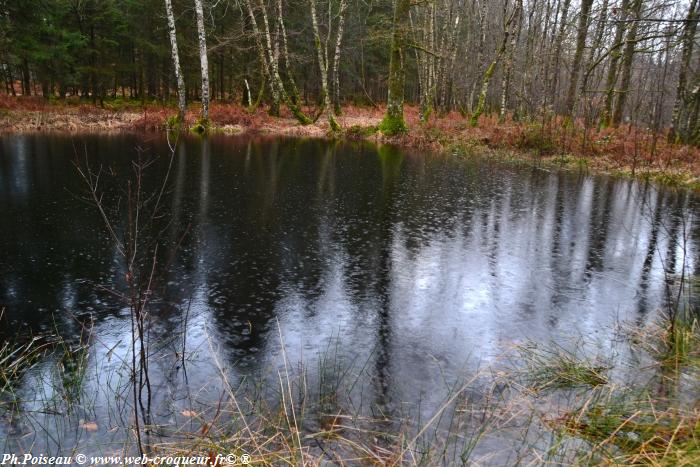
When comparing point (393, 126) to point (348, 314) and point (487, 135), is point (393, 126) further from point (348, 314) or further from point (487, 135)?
point (348, 314)

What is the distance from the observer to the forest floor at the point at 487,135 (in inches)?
691

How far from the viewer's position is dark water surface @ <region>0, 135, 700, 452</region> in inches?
191

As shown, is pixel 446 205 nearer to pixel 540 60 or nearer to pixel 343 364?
pixel 343 364

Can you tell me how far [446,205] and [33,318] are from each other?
8669 mm

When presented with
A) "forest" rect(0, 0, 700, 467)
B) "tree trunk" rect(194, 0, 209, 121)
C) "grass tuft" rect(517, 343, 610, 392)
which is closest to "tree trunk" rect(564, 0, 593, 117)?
"forest" rect(0, 0, 700, 467)

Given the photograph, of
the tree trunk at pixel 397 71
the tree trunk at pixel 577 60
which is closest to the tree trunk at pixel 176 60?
the tree trunk at pixel 397 71

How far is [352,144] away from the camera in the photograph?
23.9 m

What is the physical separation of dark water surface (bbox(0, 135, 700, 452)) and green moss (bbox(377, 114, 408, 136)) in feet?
36.0

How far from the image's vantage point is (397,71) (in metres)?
24.4

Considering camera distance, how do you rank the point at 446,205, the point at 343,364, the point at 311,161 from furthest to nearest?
the point at 311,161 < the point at 446,205 < the point at 343,364

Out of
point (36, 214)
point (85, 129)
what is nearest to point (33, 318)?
point (36, 214)

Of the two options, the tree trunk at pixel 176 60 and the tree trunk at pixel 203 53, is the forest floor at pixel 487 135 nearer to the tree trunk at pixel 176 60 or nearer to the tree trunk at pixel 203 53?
the tree trunk at pixel 176 60

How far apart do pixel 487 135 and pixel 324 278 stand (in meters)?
18.1

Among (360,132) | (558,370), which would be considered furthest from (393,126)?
(558,370)
